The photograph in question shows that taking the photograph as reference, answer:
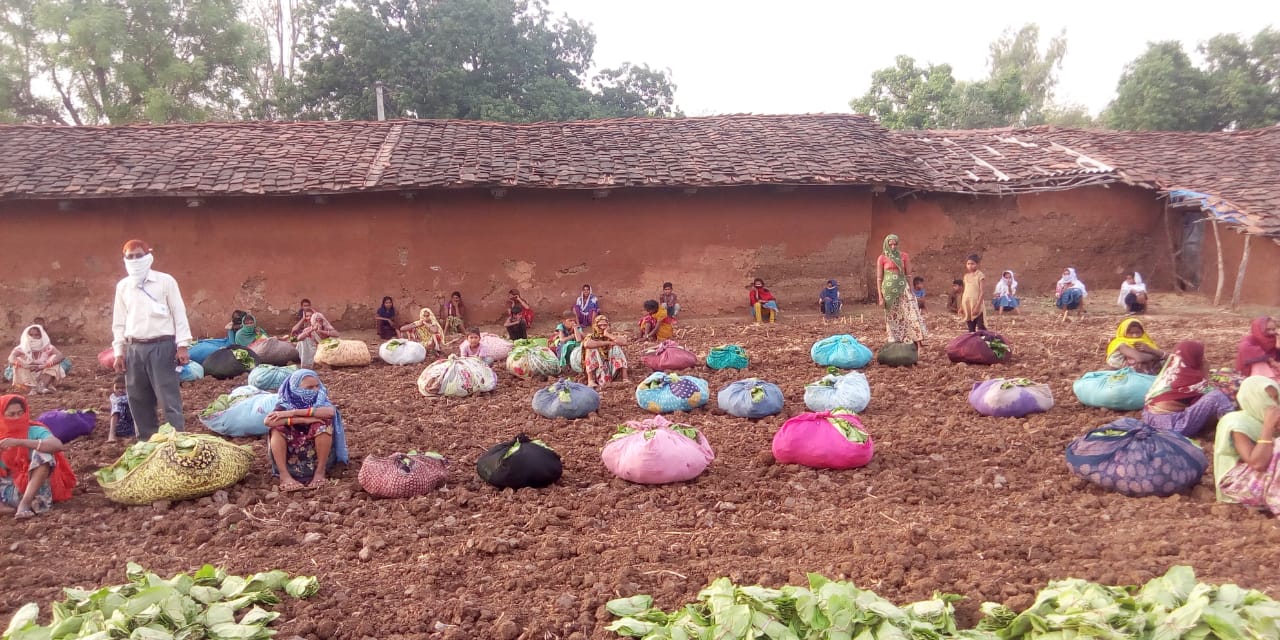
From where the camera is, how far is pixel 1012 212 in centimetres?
1512

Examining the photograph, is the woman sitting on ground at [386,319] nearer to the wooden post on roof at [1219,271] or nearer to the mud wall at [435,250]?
the mud wall at [435,250]

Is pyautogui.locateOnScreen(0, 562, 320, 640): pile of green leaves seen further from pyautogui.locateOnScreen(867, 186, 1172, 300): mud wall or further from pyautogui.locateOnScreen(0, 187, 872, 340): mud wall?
pyautogui.locateOnScreen(867, 186, 1172, 300): mud wall

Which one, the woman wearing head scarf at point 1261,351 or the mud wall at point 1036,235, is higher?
the mud wall at point 1036,235

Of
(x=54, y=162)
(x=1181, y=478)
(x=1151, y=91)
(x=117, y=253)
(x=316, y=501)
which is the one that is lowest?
(x=316, y=501)

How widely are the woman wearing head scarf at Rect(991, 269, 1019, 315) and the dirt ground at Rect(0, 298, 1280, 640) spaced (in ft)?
21.8

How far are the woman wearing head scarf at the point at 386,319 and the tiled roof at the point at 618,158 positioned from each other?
1.79 metres

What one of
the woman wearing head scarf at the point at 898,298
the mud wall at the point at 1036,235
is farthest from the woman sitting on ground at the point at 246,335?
the mud wall at the point at 1036,235

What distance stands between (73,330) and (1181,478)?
14.3 m

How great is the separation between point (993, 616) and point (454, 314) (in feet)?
34.8

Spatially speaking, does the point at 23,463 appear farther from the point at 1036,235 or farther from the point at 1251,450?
the point at 1036,235

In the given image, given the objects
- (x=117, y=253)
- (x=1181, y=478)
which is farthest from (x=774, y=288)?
(x=117, y=253)

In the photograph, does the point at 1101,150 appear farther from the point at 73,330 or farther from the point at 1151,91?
the point at 73,330

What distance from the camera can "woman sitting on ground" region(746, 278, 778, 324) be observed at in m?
13.3

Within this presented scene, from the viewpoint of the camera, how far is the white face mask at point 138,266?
6.42 meters
